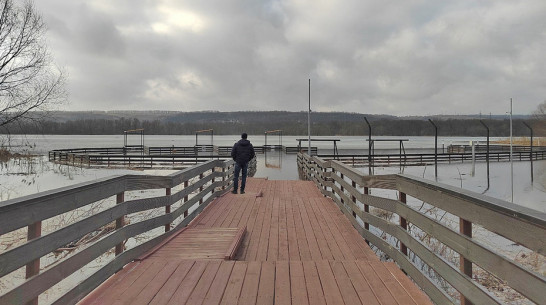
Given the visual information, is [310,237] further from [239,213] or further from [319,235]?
[239,213]

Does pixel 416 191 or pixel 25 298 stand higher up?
pixel 416 191

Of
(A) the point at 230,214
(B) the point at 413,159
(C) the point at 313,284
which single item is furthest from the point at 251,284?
(B) the point at 413,159

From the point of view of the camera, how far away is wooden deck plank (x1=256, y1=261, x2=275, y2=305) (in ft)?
9.09

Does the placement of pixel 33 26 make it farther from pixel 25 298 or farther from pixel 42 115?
pixel 25 298

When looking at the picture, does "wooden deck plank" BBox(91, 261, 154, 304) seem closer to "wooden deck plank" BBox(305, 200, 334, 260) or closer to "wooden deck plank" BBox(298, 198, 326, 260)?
"wooden deck plank" BBox(298, 198, 326, 260)

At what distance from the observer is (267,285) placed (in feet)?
10.0

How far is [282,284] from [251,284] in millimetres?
275

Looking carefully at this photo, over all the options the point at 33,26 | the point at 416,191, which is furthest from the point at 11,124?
the point at 416,191

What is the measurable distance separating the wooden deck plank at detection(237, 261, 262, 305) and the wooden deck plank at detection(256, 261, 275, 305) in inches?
1.5

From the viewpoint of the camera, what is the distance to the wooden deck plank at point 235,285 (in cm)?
276

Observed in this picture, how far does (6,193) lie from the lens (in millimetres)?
12617

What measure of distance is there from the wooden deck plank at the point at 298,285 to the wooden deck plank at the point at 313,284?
3cm

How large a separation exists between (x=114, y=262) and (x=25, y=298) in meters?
1.25

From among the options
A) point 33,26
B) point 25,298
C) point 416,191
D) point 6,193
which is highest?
point 33,26
